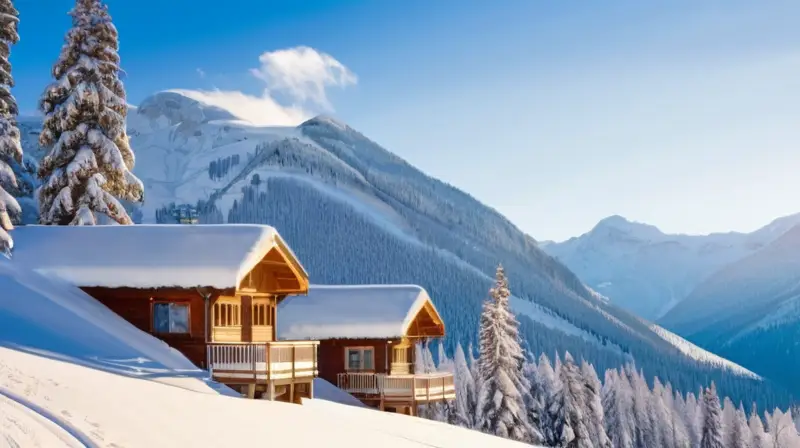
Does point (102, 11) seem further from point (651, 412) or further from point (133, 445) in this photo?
point (651, 412)

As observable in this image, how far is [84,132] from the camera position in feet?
153

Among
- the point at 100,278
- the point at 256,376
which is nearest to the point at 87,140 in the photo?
the point at 100,278

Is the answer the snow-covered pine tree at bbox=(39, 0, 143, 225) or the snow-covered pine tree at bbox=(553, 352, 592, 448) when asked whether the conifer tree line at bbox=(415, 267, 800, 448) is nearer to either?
the snow-covered pine tree at bbox=(553, 352, 592, 448)

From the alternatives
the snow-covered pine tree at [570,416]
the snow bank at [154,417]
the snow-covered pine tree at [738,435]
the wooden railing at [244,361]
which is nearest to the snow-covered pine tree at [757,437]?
the snow-covered pine tree at [738,435]

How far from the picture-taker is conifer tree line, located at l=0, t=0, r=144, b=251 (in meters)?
46.1

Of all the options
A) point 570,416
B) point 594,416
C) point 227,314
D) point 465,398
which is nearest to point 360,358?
point 227,314

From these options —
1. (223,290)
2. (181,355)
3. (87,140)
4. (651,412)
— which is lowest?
(651,412)

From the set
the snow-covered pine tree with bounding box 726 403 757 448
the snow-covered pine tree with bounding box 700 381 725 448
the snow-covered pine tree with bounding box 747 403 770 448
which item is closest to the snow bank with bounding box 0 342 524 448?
the snow-covered pine tree with bounding box 700 381 725 448

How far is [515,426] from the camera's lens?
5688 centimetres

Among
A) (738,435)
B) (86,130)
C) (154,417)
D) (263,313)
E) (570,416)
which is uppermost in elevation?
(86,130)

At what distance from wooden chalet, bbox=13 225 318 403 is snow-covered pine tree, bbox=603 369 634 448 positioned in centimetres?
5714

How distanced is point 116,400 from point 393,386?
27.6 meters

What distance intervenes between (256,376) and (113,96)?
20051mm

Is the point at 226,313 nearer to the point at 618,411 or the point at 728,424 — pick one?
the point at 618,411
